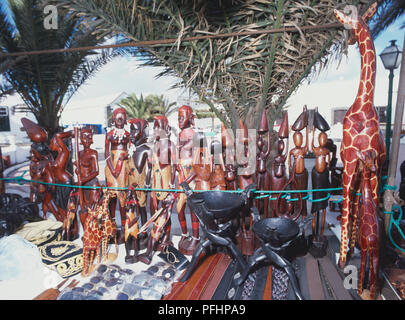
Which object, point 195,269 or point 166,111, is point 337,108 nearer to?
point 166,111

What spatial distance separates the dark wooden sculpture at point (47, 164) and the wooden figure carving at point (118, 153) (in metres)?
0.60

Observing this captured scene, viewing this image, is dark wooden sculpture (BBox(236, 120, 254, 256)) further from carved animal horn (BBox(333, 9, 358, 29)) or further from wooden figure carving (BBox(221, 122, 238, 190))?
carved animal horn (BBox(333, 9, 358, 29))

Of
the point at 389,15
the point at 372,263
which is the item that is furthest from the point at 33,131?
the point at 389,15

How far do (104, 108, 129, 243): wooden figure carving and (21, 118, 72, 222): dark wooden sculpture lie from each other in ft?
1.96

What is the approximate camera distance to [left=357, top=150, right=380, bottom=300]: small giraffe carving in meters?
2.03

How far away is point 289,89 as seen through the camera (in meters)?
3.55

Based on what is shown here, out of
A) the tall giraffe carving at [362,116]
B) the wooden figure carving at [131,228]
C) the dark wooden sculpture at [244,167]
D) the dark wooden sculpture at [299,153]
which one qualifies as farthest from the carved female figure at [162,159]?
the tall giraffe carving at [362,116]

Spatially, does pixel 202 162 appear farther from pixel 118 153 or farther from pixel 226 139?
pixel 118 153

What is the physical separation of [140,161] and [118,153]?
0.26 metres

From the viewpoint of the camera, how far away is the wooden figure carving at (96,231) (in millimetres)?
2533

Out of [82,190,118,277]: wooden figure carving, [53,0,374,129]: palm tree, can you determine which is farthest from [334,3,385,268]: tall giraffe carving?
[82,190,118,277]: wooden figure carving

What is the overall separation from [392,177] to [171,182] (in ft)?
6.96

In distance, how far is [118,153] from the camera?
2.99 meters

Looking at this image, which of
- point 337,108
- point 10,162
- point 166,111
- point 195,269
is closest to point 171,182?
point 195,269
